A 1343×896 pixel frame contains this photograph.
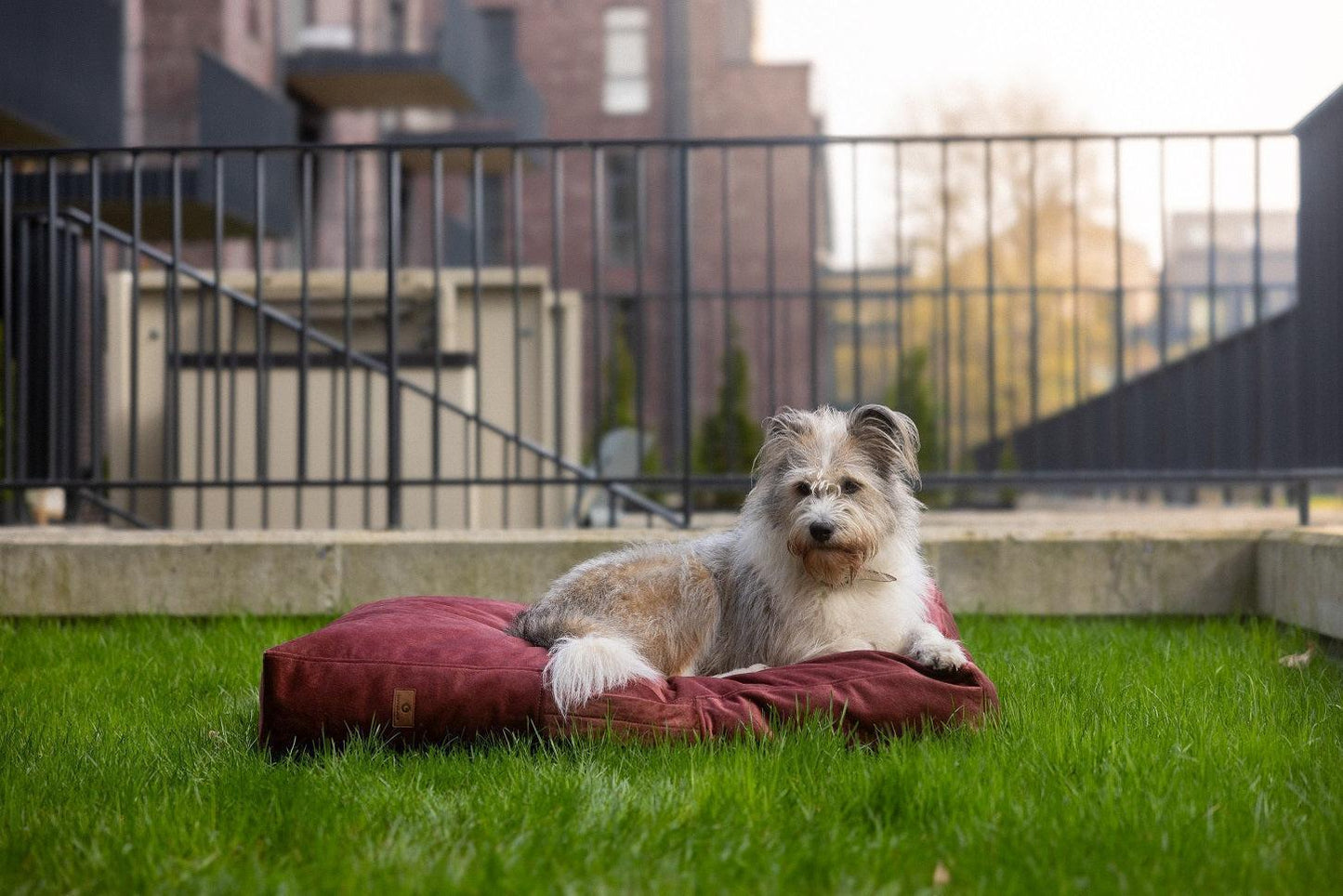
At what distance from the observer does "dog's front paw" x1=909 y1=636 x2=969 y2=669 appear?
3.50 meters

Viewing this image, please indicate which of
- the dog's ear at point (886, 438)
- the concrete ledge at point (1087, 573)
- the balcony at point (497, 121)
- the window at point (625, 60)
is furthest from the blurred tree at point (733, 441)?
the window at point (625, 60)

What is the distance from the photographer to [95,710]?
3816 millimetres

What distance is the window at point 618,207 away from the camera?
1164 inches

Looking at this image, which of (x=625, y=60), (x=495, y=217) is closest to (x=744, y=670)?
(x=495, y=217)

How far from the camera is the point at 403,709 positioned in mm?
3383

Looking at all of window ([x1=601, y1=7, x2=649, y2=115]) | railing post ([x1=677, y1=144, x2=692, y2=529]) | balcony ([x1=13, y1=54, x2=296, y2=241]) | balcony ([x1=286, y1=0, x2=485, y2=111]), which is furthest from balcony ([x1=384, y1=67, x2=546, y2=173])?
railing post ([x1=677, y1=144, x2=692, y2=529])

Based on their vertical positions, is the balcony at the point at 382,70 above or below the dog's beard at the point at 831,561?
above

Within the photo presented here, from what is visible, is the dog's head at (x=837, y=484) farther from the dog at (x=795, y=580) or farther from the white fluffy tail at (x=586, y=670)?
the white fluffy tail at (x=586, y=670)

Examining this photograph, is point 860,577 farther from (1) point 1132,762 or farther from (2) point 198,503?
(2) point 198,503

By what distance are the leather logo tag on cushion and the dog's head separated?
117cm

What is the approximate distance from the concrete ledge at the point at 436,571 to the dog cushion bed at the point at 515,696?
2120 mm

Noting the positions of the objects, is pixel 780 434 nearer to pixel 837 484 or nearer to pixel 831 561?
pixel 837 484

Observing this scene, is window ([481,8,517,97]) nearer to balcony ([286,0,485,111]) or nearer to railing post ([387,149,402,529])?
balcony ([286,0,485,111])

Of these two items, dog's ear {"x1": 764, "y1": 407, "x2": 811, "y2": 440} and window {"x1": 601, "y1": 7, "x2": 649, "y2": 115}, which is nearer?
dog's ear {"x1": 764, "y1": 407, "x2": 811, "y2": 440}
